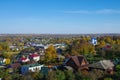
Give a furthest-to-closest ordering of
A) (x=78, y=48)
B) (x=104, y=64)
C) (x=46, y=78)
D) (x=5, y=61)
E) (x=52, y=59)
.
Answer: (x=78, y=48)
(x=5, y=61)
(x=52, y=59)
(x=104, y=64)
(x=46, y=78)

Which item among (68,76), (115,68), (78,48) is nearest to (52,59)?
(78,48)

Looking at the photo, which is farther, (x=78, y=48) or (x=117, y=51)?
(x=78, y=48)

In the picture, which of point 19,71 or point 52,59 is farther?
point 52,59

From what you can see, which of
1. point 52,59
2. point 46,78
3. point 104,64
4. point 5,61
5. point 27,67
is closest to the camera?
point 46,78

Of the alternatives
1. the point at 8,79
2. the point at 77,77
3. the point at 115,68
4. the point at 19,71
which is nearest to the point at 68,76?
the point at 77,77

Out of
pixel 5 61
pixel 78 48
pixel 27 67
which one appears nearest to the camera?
pixel 27 67

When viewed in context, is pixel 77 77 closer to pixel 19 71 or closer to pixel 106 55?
pixel 19 71

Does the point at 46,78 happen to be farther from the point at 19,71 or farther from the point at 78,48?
the point at 78,48

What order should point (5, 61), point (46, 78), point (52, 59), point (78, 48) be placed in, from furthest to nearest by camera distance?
point (78, 48) → point (5, 61) → point (52, 59) → point (46, 78)
